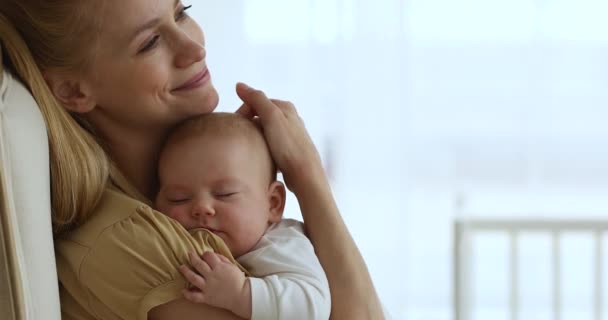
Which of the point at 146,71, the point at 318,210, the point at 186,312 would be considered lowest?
the point at 186,312

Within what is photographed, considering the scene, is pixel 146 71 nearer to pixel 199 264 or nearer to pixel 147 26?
pixel 147 26

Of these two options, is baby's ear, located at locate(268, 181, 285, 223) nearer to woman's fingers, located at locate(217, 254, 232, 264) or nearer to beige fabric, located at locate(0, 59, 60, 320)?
woman's fingers, located at locate(217, 254, 232, 264)

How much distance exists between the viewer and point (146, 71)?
1310mm

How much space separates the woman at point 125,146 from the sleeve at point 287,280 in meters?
0.06

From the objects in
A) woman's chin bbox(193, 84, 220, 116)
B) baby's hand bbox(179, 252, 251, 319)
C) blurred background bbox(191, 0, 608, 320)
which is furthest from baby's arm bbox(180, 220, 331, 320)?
blurred background bbox(191, 0, 608, 320)

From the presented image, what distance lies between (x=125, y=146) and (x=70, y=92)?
12 cm

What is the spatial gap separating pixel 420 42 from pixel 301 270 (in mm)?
2286

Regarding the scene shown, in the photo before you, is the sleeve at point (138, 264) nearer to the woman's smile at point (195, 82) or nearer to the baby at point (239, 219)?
the baby at point (239, 219)

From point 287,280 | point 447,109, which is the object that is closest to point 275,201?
point 287,280

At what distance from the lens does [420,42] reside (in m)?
3.42

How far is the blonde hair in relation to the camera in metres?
1.21

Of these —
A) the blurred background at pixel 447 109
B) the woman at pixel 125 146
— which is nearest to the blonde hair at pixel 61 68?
the woman at pixel 125 146

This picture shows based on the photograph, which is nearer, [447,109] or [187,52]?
[187,52]

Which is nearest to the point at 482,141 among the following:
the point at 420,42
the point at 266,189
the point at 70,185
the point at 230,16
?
the point at 420,42
